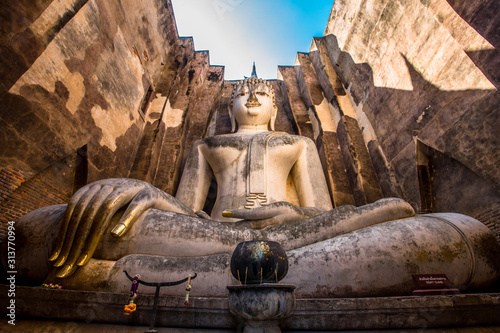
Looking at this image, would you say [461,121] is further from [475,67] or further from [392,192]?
[392,192]

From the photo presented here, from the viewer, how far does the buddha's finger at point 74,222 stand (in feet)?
5.67

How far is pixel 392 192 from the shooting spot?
4008 mm

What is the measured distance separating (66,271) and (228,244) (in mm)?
1067

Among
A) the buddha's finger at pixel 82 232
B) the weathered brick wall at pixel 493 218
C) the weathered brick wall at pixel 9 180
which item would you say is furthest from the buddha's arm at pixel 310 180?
the weathered brick wall at pixel 9 180

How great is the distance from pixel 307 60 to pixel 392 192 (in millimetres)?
3704

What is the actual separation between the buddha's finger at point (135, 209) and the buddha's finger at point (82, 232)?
0.61ft

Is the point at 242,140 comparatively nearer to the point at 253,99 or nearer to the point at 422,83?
the point at 253,99

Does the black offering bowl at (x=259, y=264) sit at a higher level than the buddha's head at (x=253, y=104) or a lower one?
lower

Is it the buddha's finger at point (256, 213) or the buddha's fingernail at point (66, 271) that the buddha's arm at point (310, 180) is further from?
the buddha's fingernail at point (66, 271)

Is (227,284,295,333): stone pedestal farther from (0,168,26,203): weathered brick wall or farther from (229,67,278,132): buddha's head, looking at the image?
(229,67,278,132): buddha's head

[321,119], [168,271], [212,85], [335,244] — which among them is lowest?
[168,271]

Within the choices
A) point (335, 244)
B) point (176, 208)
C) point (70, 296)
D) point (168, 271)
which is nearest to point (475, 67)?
point (335, 244)

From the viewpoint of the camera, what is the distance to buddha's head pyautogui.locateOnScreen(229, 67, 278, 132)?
4273 mm

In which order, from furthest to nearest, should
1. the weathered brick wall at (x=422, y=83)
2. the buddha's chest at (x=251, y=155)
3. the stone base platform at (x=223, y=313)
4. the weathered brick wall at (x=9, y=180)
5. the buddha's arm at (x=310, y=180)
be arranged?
the buddha's chest at (x=251, y=155) → the buddha's arm at (x=310, y=180) → the weathered brick wall at (x=422, y=83) → the weathered brick wall at (x=9, y=180) → the stone base platform at (x=223, y=313)
